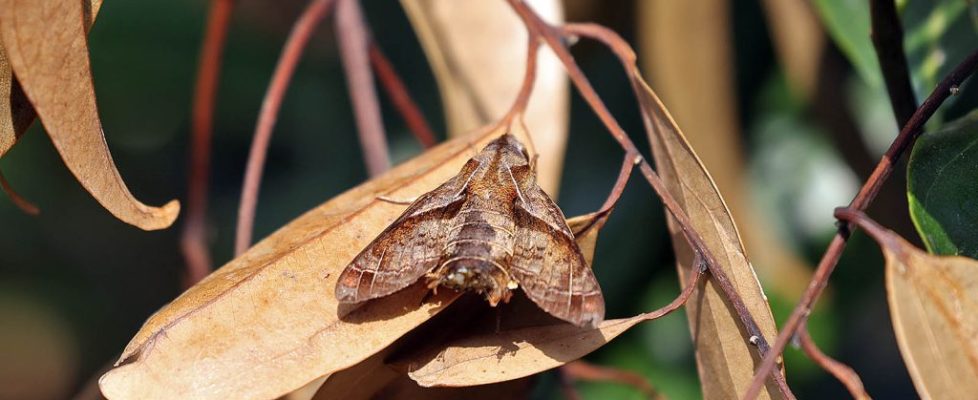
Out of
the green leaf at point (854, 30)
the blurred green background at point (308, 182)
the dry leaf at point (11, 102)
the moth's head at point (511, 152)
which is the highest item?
the green leaf at point (854, 30)

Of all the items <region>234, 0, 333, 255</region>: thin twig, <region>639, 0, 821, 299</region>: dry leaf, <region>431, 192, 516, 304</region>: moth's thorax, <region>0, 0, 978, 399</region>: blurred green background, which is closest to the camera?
<region>431, 192, 516, 304</region>: moth's thorax

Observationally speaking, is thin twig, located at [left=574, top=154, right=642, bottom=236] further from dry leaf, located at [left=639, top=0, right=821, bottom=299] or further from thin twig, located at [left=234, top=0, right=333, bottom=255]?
dry leaf, located at [left=639, top=0, right=821, bottom=299]

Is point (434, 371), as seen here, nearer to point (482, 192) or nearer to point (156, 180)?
point (482, 192)

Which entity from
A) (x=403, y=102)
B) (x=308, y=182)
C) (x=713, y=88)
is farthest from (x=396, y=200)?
(x=308, y=182)

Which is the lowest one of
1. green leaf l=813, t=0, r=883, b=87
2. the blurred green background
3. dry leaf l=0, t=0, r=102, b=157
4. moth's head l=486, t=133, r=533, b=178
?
the blurred green background

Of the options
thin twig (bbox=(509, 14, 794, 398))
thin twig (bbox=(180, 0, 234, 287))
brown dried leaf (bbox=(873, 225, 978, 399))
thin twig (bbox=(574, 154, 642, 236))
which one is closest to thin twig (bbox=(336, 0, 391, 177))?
thin twig (bbox=(180, 0, 234, 287))

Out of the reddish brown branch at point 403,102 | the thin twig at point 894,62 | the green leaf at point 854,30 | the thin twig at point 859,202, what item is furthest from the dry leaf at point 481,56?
the thin twig at point 859,202

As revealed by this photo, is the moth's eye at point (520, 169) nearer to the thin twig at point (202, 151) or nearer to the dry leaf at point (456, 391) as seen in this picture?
the dry leaf at point (456, 391)
